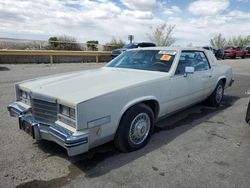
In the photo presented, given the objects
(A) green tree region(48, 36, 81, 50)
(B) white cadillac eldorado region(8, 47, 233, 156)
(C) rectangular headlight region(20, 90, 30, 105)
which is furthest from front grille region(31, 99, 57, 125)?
(A) green tree region(48, 36, 81, 50)

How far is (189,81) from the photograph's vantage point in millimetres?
4512

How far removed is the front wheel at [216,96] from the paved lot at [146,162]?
1315 millimetres

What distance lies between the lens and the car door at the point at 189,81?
4199 mm

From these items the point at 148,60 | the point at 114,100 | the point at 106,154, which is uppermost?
the point at 148,60

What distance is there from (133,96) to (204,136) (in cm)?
167

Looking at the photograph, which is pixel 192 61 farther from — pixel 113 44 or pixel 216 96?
pixel 113 44

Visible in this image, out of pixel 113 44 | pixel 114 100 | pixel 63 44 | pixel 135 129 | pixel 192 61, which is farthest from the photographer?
pixel 113 44

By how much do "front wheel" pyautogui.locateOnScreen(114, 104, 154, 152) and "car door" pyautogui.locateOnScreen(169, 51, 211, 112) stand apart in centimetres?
67

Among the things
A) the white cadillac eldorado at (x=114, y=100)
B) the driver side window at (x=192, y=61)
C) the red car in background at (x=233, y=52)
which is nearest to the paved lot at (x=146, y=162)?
the white cadillac eldorado at (x=114, y=100)

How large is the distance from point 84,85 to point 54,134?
32.1 inches

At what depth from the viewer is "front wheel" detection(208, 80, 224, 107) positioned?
19.0ft

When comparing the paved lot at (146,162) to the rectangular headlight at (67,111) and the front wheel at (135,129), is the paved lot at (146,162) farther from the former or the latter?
the rectangular headlight at (67,111)

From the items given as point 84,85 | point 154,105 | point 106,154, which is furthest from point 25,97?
point 154,105

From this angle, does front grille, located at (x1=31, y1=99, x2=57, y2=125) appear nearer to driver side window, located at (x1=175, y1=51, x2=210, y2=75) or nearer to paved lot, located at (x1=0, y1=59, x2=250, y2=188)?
paved lot, located at (x1=0, y1=59, x2=250, y2=188)
